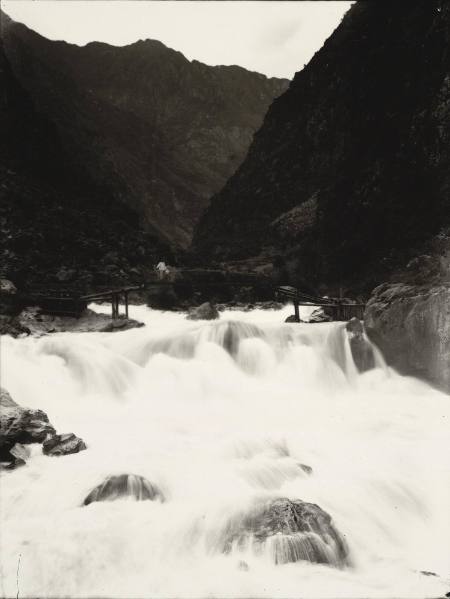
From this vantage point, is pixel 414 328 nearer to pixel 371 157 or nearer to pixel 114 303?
pixel 114 303

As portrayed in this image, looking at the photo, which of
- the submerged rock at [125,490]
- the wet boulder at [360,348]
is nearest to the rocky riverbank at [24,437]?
the submerged rock at [125,490]

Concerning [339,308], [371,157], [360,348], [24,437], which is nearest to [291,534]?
[24,437]

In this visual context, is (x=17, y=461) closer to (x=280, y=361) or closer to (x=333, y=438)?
(x=333, y=438)

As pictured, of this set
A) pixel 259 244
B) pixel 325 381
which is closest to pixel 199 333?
pixel 325 381

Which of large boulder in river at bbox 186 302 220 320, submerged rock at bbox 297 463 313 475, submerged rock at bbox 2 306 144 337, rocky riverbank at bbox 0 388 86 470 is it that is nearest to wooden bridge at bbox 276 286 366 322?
large boulder in river at bbox 186 302 220 320

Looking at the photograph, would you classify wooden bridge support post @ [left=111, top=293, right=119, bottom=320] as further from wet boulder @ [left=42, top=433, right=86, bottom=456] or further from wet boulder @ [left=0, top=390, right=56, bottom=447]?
wet boulder @ [left=42, top=433, right=86, bottom=456]

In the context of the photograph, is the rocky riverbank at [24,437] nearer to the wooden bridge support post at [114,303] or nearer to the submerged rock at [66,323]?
the submerged rock at [66,323]
